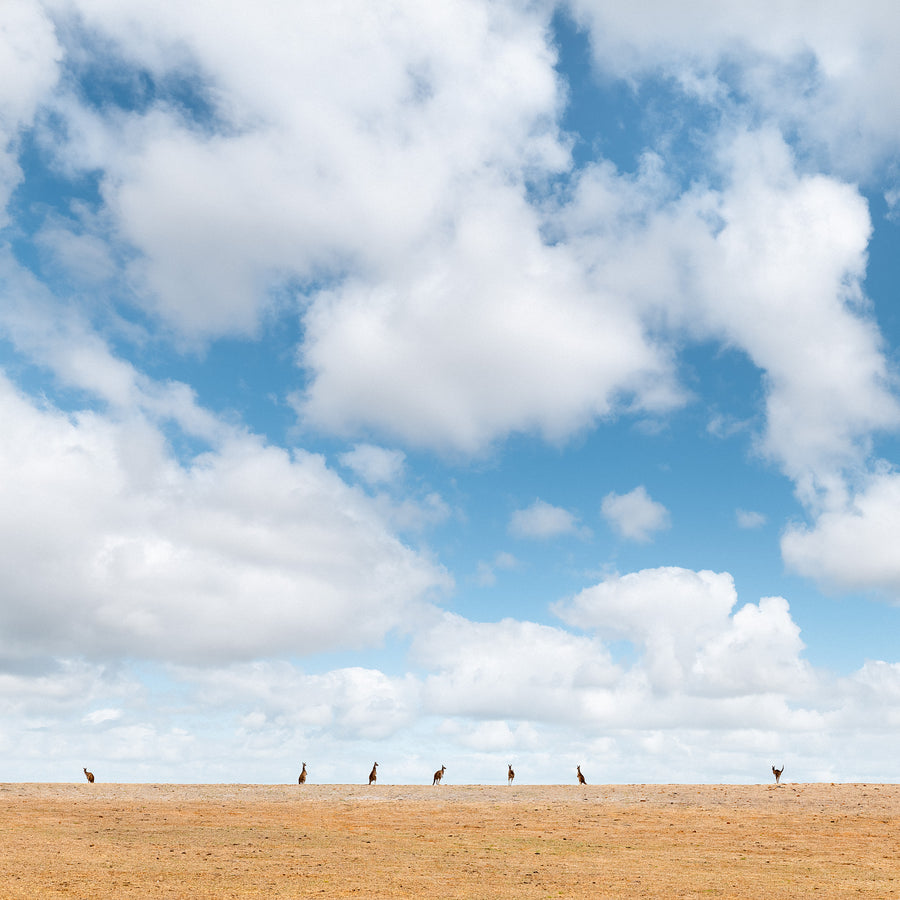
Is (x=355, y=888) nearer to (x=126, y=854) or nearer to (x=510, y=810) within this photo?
(x=126, y=854)

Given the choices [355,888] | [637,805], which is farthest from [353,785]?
[355,888]

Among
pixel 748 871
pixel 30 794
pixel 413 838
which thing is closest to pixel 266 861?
pixel 413 838

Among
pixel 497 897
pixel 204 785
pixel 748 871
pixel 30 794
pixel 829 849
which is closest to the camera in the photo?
pixel 497 897

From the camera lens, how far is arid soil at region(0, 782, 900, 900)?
26734 millimetres

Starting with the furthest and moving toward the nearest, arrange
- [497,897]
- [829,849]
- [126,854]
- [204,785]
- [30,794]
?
[204,785]
[30,794]
[829,849]
[126,854]
[497,897]

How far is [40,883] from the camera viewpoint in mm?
26250

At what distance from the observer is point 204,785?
54031 millimetres

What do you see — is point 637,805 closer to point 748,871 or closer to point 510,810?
point 510,810

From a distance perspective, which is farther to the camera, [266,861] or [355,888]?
[266,861]

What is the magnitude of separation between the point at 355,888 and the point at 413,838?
473 inches

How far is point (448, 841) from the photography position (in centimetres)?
3634

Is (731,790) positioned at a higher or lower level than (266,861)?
higher

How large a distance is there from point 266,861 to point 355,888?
6.50 metres

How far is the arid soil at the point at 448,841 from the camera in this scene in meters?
26.7
